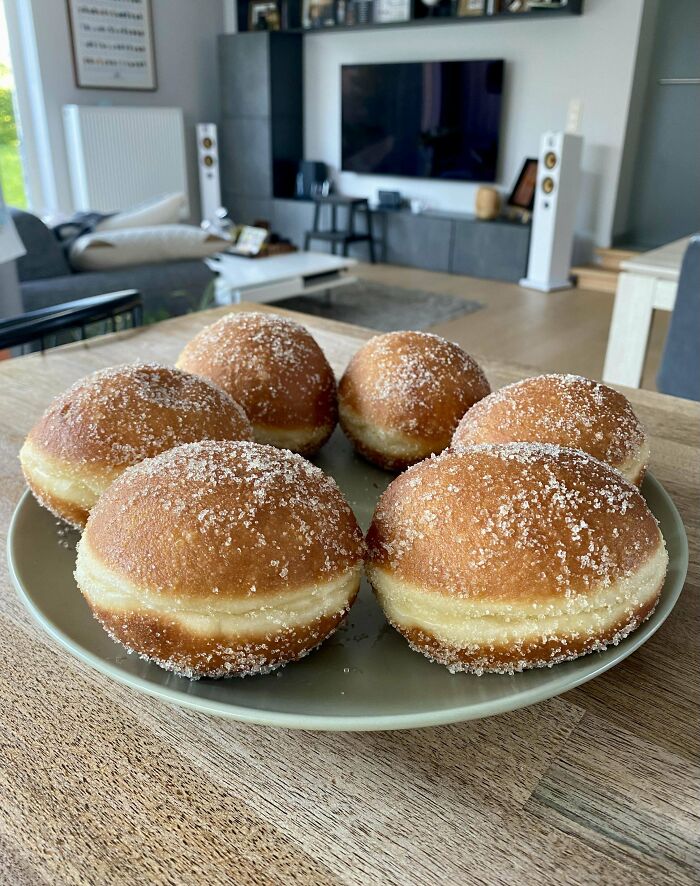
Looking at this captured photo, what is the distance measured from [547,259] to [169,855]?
4.45 metres

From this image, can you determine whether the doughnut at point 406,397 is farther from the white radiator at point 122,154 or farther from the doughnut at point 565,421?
the white radiator at point 122,154

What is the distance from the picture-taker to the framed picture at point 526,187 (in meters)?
4.64

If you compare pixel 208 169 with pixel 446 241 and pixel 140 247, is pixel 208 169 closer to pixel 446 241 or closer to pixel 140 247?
pixel 446 241

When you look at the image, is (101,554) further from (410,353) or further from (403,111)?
(403,111)

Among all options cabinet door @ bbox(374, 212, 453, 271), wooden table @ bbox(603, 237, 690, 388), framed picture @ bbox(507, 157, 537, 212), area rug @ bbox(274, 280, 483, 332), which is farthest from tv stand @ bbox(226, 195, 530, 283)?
wooden table @ bbox(603, 237, 690, 388)

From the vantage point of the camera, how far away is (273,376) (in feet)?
2.15

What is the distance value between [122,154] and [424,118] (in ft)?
7.21

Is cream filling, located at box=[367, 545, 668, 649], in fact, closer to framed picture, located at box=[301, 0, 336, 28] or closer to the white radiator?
the white radiator

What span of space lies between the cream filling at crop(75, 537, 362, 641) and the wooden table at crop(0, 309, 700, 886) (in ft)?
0.27

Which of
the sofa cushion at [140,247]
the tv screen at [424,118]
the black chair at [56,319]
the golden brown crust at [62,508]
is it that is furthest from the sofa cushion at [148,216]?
the golden brown crust at [62,508]

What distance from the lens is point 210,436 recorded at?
523 mm

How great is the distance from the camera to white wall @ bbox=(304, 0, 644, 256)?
166 inches

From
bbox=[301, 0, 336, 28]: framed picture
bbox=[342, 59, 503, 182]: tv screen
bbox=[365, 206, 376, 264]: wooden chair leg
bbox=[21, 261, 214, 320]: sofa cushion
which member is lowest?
bbox=[365, 206, 376, 264]: wooden chair leg

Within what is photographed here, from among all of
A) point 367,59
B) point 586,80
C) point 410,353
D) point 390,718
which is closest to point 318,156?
point 367,59
